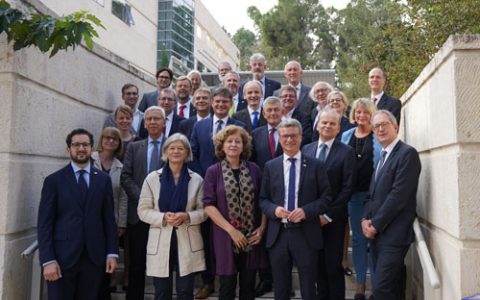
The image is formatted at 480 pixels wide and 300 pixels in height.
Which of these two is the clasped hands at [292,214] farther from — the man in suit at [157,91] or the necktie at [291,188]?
the man in suit at [157,91]

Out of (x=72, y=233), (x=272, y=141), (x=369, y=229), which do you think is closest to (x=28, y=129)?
(x=72, y=233)

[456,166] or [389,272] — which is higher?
[456,166]

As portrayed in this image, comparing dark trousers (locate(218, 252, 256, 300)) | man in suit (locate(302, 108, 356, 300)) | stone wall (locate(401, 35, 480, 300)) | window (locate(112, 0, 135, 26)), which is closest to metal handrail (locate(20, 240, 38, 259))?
dark trousers (locate(218, 252, 256, 300))

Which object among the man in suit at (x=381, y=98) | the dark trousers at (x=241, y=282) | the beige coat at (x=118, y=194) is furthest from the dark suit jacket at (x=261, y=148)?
the man in suit at (x=381, y=98)

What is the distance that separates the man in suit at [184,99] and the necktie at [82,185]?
8.12 ft

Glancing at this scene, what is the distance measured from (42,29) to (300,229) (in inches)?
108

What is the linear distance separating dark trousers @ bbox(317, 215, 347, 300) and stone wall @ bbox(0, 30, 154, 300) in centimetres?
278

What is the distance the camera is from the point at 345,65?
2784cm

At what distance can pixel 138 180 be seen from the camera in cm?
493

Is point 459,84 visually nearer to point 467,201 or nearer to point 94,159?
point 467,201

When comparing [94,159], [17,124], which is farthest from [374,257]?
[17,124]

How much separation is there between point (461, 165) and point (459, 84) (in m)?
0.57

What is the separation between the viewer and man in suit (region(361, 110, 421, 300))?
3830mm

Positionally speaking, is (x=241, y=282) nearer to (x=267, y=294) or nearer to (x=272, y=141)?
(x=267, y=294)
